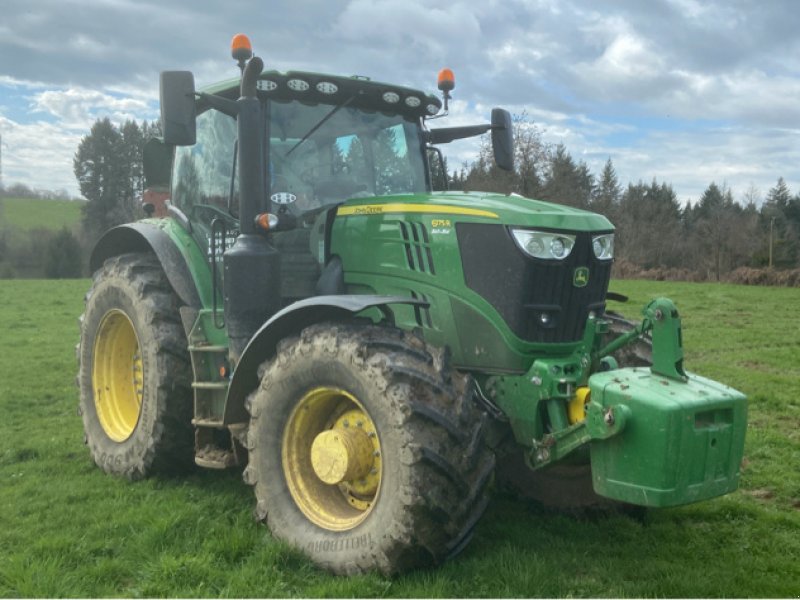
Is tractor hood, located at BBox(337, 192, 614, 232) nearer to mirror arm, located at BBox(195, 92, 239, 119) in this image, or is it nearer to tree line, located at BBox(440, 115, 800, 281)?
mirror arm, located at BBox(195, 92, 239, 119)

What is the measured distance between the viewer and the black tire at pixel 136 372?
17.9ft

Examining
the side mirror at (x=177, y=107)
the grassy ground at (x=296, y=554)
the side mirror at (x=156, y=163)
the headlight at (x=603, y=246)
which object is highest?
the side mirror at (x=177, y=107)

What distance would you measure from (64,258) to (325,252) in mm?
40382

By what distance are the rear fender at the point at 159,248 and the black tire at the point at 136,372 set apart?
171mm

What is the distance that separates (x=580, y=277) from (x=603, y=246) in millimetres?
282

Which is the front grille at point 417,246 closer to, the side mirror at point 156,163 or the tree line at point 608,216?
the side mirror at point 156,163

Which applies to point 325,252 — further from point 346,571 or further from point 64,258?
point 64,258

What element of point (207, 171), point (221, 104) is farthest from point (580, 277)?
point (207, 171)

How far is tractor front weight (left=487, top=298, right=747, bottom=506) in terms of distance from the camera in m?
3.64

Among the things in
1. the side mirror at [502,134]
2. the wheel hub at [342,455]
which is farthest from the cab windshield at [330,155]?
the wheel hub at [342,455]

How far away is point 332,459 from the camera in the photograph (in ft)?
13.6

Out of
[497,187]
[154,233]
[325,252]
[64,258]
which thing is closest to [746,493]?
[325,252]

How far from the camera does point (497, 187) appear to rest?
1950cm

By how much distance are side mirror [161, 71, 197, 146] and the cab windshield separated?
606 millimetres
